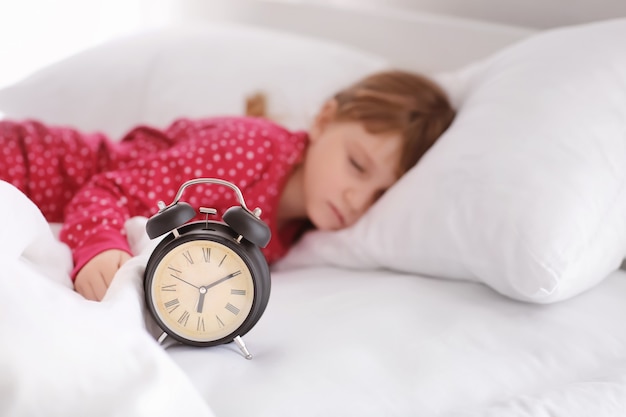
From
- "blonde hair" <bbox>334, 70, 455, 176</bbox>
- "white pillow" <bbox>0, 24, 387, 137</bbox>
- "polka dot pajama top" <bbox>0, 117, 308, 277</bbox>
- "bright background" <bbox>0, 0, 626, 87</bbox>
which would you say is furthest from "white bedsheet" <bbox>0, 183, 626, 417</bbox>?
"bright background" <bbox>0, 0, 626, 87</bbox>

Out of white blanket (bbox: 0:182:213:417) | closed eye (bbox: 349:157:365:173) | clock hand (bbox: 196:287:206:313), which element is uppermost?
white blanket (bbox: 0:182:213:417)

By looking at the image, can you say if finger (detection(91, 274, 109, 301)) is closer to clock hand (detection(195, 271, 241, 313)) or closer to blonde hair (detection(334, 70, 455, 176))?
clock hand (detection(195, 271, 241, 313))

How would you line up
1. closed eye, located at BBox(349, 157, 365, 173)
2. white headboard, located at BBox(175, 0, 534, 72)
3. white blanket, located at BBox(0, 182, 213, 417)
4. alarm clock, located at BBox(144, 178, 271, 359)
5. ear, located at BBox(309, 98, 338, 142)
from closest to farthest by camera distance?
white blanket, located at BBox(0, 182, 213, 417)
alarm clock, located at BBox(144, 178, 271, 359)
closed eye, located at BBox(349, 157, 365, 173)
ear, located at BBox(309, 98, 338, 142)
white headboard, located at BBox(175, 0, 534, 72)

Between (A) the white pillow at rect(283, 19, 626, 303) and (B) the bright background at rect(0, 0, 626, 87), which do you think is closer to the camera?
(A) the white pillow at rect(283, 19, 626, 303)

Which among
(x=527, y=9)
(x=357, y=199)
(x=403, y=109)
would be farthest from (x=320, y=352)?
(x=527, y=9)

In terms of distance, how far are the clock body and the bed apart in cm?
3

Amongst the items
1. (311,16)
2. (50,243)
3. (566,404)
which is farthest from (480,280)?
(311,16)

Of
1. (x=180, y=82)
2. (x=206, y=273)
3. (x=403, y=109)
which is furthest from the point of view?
(x=180, y=82)

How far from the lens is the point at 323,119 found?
4.88ft

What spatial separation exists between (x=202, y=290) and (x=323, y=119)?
76cm

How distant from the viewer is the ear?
58.0 inches

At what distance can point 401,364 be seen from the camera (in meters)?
0.86

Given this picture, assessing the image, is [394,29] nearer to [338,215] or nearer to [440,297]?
[338,215]

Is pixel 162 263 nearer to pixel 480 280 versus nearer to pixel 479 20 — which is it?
pixel 480 280
